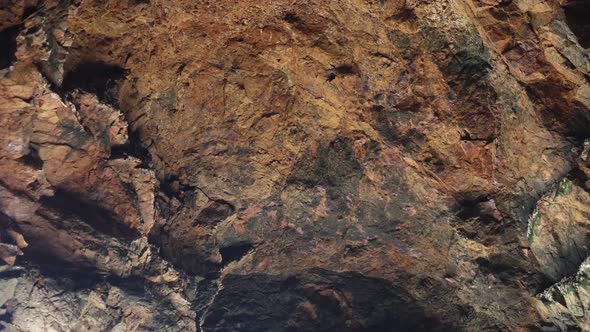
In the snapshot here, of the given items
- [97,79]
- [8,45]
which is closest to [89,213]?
[97,79]

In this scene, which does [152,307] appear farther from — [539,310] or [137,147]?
[539,310]

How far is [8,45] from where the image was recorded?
5047 millimetres

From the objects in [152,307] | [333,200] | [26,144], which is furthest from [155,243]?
[333,200]

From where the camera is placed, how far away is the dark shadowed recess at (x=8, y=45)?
498cm

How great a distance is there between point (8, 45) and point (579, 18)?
233 inches

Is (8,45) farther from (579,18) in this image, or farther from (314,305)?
(579,18)

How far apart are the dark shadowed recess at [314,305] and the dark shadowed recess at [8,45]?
14.6 ft

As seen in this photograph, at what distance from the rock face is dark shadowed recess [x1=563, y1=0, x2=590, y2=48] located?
2 cm

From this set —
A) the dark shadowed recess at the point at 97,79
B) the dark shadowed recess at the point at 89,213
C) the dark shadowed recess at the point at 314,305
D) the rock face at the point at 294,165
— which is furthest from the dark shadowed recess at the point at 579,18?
the dark shadowed recess at the point at 89,213

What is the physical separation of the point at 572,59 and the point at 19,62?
6.00 metres

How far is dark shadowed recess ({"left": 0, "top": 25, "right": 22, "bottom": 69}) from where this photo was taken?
498cm

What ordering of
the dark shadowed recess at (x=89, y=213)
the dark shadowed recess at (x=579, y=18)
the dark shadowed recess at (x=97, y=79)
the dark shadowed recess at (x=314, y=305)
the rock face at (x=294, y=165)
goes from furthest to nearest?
the dark shadowed recess at (x=314, y=305) → the dark shadowed recess at (x=89, y=213) → the dark shadowed recess at (x=97, y=79) → the rock face at (x=294, y=165) → the dark shadowed recess at (x=579, y=18)

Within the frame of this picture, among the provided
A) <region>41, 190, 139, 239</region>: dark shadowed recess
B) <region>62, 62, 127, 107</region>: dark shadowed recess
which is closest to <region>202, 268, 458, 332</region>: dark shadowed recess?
<region>41, 190, 139, 239</region>: dark shadowed recess

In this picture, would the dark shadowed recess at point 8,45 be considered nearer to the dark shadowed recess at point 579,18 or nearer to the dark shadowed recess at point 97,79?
the dark shadowed recess at point 97,79
